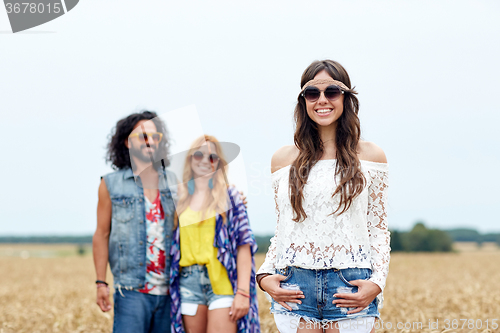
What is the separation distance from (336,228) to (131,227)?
1882mm

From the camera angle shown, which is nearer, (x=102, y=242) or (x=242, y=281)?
(x=242, y=281)

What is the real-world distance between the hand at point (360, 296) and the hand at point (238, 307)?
4.43 ft

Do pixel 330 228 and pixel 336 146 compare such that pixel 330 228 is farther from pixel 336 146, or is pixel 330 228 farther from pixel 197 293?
pixel 197 293

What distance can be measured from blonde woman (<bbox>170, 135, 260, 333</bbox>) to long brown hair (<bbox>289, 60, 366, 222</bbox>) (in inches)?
48.7

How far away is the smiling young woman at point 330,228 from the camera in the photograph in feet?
7.13

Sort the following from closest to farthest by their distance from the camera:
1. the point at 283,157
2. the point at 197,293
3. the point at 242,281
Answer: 1. the point at 283,157
2. the point at 197,293
3. the point at 242,281

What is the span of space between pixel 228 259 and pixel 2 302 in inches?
318

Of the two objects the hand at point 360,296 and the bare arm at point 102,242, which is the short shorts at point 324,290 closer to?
the hand at point 360,296

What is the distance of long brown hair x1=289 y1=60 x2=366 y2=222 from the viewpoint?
7.14 feet

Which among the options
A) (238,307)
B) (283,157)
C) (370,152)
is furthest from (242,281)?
(370,152)

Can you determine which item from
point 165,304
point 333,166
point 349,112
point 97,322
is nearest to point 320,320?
point 333,166

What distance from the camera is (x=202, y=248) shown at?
11.2ft

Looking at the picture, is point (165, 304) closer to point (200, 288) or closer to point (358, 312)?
point (200, 288)

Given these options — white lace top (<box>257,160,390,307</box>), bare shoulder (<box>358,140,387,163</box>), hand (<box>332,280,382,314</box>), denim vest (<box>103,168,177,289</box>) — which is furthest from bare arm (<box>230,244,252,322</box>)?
bare shoulder (<box>358,140,387,163</box>)
